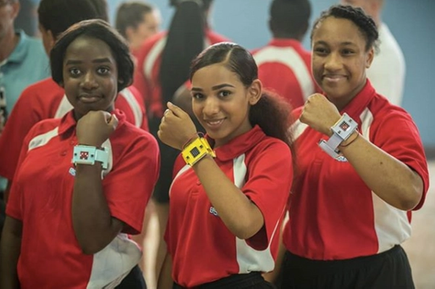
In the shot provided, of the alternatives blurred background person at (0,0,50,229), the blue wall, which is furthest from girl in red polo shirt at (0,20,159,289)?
the blue wall

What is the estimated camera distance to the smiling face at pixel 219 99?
69.2 inches

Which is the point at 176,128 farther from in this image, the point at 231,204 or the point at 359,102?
the point at 359,102

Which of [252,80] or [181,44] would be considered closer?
[252,80]

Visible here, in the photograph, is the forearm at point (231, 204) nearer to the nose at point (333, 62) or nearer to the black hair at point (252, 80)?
the black hair at point (252, 80)

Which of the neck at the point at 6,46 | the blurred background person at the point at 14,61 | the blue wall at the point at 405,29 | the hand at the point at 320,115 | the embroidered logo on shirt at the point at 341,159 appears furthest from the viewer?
the blue wall at the point at 405,29

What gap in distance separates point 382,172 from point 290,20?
1.80 meters

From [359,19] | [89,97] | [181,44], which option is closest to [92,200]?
[89,97]

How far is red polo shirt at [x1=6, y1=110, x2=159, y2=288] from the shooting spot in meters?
1.84

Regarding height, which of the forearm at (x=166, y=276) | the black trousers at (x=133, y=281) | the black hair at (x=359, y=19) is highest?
the black hair at (x=359, y=19)

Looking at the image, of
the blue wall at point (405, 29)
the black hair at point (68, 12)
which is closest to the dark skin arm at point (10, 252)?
the black hair at point (68, 12)

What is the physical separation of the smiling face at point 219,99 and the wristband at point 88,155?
264mm

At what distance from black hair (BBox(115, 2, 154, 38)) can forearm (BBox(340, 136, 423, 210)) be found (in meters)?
3.24

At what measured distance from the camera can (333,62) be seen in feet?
6.11

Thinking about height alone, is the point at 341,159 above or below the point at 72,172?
above
